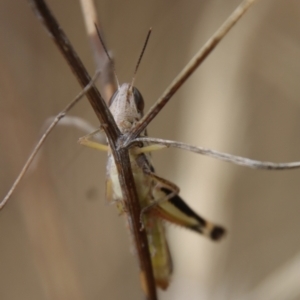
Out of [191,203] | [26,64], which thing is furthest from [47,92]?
[191,203]

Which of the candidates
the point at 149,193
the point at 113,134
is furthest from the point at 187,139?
the point at 113,134

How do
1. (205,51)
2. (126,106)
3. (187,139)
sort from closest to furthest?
(205,51)
(126,106)
(187,139)

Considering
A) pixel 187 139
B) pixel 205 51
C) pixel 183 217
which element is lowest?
pixel 183 217

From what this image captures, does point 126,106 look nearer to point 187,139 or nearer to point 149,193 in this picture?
point 149,193

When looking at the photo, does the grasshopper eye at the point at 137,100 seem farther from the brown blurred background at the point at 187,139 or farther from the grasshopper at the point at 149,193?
the brown blurred background at the point at 187,139

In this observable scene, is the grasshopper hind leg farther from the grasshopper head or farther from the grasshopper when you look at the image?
the grasshopper head
